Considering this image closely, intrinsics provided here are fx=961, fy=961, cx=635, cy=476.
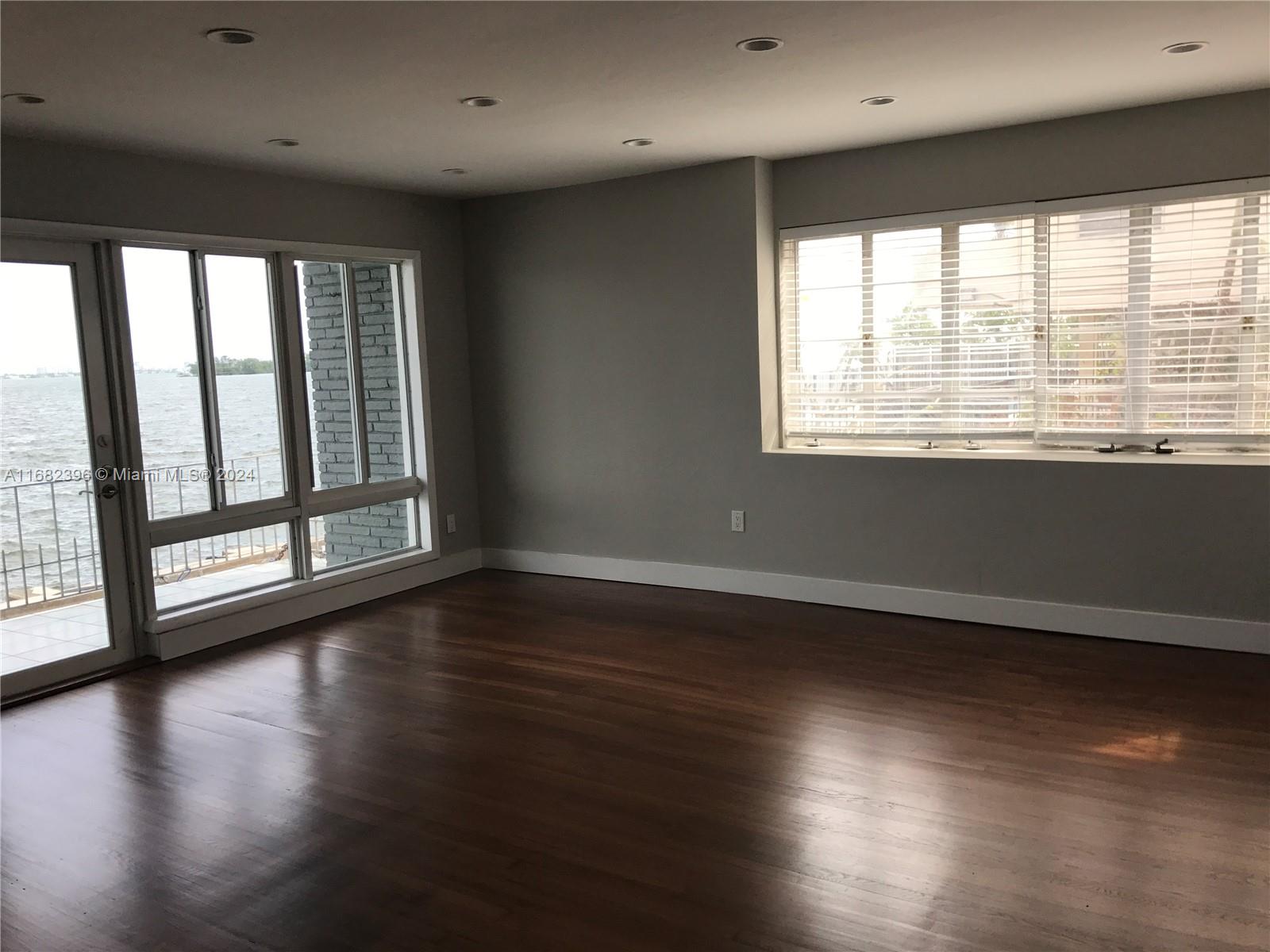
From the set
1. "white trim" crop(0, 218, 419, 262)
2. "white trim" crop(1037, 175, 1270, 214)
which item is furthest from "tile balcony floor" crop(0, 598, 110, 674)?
"white trim" crop(1037, 175, 1270, 214)

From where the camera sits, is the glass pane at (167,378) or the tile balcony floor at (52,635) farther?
the glass pane at (167,378)

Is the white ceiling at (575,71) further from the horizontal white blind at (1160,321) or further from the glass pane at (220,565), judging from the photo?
the glass pane at (220,565)

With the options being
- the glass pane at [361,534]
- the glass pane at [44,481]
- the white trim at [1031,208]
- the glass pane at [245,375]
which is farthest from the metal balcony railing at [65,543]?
the white trim at [1031,208]

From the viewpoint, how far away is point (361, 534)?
5.71 meters

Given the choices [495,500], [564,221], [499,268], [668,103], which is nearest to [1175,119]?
[668,103]

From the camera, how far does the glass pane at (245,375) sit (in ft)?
15.9

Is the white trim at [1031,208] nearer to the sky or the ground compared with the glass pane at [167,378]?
nearer to the sky

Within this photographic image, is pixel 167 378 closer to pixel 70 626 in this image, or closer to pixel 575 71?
pixel 70 626

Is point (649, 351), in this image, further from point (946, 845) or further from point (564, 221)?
point (946, 845)

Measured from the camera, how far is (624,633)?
4.74 meters

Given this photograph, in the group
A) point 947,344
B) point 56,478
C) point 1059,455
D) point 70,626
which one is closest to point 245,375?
point 56,478

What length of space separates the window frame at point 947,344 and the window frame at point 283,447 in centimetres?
217

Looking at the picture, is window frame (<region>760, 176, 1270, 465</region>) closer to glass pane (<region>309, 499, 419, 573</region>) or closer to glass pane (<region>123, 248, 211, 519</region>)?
glass pane (<region>309, 499, 419, 573</region>)

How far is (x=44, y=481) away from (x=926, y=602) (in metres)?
4.15
